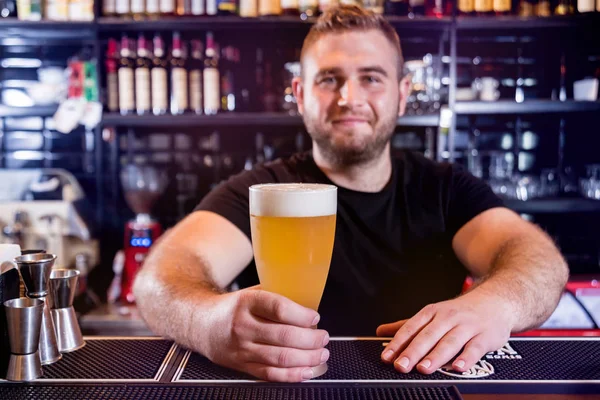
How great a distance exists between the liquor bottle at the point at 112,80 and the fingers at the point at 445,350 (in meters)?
2.44

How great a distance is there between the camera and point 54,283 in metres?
0.95

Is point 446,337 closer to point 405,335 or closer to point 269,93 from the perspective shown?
point 405,335

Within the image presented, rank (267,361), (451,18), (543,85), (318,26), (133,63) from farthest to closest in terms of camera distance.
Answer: (543,85) → (133,63) → (451,18) → (318,26) → (267,361)

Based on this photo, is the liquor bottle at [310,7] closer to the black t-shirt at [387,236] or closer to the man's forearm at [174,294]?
the black t-shirt at [387,236]

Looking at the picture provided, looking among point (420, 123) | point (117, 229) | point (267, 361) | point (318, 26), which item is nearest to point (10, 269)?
point (267, 361)

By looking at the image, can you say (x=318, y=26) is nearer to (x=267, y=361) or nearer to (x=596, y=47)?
(x=267, y=361)

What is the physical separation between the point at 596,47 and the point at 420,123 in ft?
3.57

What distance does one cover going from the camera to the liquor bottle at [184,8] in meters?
2.88

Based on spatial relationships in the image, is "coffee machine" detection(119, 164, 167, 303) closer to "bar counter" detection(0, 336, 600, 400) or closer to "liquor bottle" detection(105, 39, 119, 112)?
"liquor bottle" detection(105, 39, 119, 112)

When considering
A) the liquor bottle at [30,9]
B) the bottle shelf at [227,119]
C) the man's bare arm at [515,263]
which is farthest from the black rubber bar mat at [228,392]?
the liquor bottle at [30,9]

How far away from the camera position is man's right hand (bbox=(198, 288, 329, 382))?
0.79 meters

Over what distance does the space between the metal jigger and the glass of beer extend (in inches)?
12.5

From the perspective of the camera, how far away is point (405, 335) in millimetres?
895

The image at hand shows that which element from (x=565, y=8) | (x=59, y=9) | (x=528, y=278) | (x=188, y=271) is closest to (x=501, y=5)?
(x=565, y=8)
